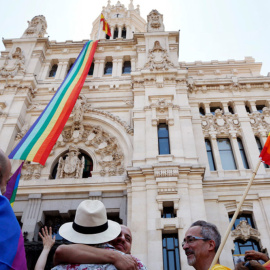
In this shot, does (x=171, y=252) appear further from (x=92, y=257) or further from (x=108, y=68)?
(x=108, y=68)

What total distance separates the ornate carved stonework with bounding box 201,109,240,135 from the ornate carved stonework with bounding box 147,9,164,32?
359 inches

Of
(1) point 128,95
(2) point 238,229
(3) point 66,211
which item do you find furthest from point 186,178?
(1) point 128,95

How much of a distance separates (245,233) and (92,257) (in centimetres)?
1072

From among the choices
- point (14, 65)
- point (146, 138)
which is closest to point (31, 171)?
point (146, 138)

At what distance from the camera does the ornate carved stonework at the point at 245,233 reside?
11648 millimetres

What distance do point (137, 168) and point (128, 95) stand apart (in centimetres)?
661

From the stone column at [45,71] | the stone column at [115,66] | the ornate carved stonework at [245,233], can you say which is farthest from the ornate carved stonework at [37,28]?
the ornate carved stonework at [245,233]

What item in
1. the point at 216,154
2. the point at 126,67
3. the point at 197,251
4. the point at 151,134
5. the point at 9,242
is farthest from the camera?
the point at 126,67

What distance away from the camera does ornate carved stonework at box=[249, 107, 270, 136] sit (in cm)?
1570

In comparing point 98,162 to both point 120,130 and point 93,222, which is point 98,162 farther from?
point 93,222

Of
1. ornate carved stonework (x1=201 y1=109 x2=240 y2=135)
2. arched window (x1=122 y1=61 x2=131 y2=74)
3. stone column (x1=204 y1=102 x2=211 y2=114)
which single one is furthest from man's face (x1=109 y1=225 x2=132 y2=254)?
arched window (x1=122 y1=61 x2=131 y2=74)

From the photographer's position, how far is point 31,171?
566 inches

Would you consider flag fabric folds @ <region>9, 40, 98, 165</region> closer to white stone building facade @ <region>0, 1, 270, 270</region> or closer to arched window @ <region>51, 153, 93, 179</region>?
white stone building facade @ <region>0, 1, 270, 270</region>

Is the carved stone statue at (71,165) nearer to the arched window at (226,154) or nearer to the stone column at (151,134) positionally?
the stone column at (151,134)
